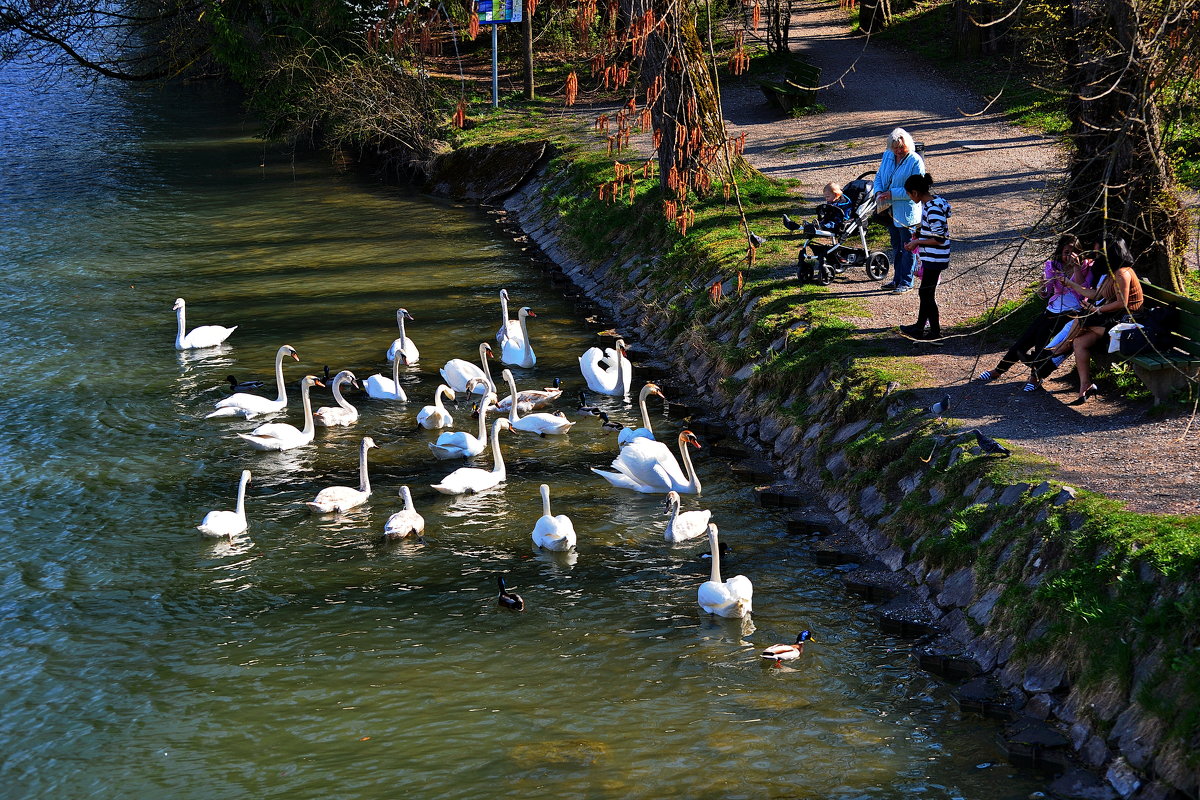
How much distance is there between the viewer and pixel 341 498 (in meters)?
13.9

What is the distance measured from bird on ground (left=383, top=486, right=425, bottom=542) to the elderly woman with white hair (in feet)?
25.6

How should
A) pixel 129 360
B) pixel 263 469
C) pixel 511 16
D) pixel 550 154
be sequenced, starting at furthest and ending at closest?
pixel 511 16 → pixel 550 154 → pixel 129 360 → pixel 263 469

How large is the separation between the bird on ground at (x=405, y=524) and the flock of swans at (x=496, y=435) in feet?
0.04

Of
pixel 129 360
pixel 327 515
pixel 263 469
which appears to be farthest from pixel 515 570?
pixel 129 360

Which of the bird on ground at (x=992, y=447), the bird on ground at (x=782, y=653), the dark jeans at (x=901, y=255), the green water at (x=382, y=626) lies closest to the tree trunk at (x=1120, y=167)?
the bird on ground at (x=992, y=447)

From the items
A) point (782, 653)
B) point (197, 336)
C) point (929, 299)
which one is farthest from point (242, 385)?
point (782, 653)

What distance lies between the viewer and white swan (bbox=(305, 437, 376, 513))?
13.8 metres

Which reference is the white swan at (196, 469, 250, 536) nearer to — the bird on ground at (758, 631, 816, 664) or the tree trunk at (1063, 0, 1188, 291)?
the bird on ground at (758, 631, 816, 664)

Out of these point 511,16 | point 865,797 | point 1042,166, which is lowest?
point 865,797

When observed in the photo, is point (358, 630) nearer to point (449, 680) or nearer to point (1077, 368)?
point (449, 680)

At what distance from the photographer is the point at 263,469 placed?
50.3 ft

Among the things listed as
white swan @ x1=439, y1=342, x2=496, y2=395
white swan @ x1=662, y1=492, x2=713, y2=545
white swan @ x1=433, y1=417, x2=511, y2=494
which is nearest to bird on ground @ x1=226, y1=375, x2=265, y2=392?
white swan @ x1=439, y1=342, x2=496, y2=395

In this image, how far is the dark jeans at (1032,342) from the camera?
13445mm

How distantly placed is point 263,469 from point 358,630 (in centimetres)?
463
